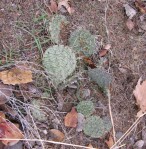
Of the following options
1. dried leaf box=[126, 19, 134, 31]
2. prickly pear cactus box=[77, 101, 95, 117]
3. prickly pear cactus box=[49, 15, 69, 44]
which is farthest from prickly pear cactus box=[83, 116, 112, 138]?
dried leaf box=[126, 19, 134, 31]

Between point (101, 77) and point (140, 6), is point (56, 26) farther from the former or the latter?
point (140, 6)

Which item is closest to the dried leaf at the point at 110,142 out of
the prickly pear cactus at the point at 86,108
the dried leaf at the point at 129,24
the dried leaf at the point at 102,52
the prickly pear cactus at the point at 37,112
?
the prickly pear cactus at the point at 86,108

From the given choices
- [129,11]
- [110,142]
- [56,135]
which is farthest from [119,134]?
[129,11]

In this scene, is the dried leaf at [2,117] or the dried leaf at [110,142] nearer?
the dried leaf at [2,117]

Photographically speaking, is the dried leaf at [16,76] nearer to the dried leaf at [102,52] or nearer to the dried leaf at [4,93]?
the dried leaf at [4,93]

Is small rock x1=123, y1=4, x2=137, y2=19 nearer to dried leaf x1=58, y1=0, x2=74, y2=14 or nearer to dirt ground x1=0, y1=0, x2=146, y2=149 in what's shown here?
dirt ground x1=0, y1=0, x2=146, y2=149

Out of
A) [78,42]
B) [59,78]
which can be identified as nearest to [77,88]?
[59,78]
